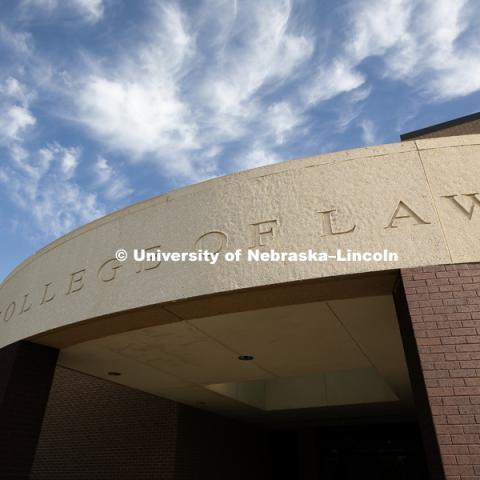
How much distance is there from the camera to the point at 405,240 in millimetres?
4367

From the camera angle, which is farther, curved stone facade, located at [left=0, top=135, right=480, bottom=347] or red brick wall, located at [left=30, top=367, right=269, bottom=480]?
red brick wall, located at [left=30, top=367, right=269, bottom=480]

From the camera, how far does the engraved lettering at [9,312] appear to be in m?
7.08

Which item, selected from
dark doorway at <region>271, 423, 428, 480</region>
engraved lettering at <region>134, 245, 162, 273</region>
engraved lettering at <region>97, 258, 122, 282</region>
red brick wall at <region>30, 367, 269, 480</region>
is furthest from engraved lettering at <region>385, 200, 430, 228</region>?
dark doorway at <region>271, 423, 428, 480</region>

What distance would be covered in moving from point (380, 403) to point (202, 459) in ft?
16.4

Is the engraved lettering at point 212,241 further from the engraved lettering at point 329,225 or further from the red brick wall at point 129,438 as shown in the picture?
the red brick wall at point 129,438

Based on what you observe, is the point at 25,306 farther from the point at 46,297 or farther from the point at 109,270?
the point at 109,270

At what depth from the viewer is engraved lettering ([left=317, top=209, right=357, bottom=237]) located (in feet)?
15.1

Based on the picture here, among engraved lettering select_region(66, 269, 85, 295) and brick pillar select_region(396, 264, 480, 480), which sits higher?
engraved lettering select_region(66, 269, 85, 295)

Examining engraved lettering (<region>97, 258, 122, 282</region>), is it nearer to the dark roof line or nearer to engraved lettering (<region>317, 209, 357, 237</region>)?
engraved lettering (<region>317, 209, 357, 237</region>)

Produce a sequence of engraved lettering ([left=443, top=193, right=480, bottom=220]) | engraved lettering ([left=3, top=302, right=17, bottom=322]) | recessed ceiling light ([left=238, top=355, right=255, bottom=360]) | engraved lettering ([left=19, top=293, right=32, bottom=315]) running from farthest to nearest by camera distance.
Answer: recessed ceiling light ([left=238, top=355, right=255, bottom=360])
engraved lettering ([left=3, top=302, right=17, bottom=322])
engraved lettering ([left=19, top=293, right=32, bottom=315])
engraved lettering ([left=443, top=193, right=480, bottom=220])

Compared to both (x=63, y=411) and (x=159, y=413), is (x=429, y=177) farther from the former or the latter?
(x=63, y=411)

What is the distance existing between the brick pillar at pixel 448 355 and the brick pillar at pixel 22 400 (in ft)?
16.1

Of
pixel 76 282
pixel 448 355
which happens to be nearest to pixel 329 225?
pixel 448 355

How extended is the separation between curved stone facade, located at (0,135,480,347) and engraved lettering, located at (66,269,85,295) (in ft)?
0.07
